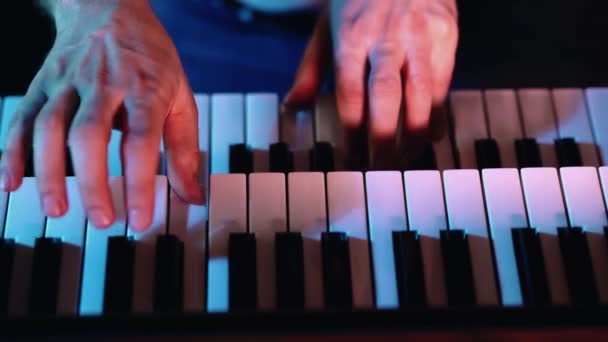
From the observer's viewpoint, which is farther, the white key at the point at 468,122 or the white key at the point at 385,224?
the white key at the point at 468,122

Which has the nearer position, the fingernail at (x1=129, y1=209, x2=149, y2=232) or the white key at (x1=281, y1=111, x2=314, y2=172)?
the fingernail at (x1=129, y1=209, x2=149, y2=232)

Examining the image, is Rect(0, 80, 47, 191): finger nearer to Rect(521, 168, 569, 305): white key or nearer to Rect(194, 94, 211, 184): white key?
Rect(194, 94, 211, 184): white key

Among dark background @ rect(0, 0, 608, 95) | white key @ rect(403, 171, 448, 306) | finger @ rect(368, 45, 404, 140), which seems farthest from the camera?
dark background @ rect(0, 0, 608, 95)

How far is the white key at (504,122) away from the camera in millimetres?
818

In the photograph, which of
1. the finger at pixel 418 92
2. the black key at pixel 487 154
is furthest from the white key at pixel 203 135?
the black key at pixel 487 154

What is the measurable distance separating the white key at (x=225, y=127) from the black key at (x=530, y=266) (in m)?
0.43

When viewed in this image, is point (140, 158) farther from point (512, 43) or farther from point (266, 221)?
point (512, 43)

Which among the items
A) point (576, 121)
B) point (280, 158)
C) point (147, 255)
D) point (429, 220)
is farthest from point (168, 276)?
point (576, 121)

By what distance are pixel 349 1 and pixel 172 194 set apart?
0.44 m

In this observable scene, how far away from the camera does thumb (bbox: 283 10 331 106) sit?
85 cm

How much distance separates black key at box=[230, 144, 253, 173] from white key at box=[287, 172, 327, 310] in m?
0.10

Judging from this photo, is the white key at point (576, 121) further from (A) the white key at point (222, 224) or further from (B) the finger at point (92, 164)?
(B) the finger at point (92, 164)

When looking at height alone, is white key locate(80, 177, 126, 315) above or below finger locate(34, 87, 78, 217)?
below

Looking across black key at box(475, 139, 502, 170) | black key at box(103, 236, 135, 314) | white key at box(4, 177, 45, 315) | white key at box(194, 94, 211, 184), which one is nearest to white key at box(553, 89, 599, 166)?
black key at box(475, 139, 502, 170)
